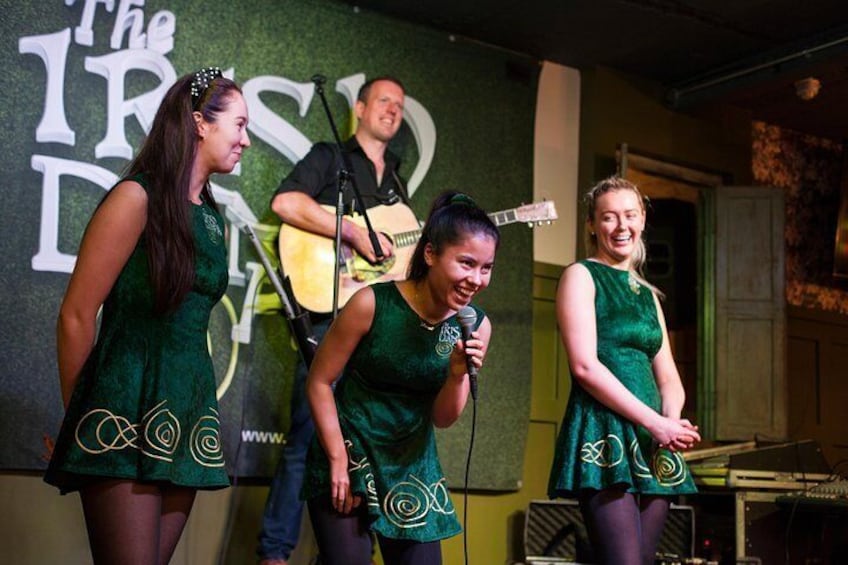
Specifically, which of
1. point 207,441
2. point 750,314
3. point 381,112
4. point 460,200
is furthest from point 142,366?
point 750,314

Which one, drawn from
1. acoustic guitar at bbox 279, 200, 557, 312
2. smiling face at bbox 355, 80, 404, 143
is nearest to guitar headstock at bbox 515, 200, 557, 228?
acoustic guitar at bbox 279, 200, 557, 312

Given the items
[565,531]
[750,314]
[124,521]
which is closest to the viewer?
[124,521]

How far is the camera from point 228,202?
4.86m

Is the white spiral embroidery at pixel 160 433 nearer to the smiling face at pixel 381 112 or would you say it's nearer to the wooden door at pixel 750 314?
the smiling face at pixel 381 112

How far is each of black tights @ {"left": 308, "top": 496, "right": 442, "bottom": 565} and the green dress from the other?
0.64 m

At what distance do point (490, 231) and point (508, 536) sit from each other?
11.0ft

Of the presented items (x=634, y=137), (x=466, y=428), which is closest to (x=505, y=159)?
(x=634, y=137)

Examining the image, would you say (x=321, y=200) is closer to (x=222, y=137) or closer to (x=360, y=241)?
(x=360, y=241)

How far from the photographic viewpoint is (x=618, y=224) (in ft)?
10.5

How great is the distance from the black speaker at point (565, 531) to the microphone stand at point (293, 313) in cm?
168

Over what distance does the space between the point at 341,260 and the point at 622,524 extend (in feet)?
6.85

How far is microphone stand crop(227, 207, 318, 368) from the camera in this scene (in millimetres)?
4293

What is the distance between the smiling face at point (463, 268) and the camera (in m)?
2.49

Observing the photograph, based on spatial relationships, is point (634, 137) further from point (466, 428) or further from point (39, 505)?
point (39, 505)
